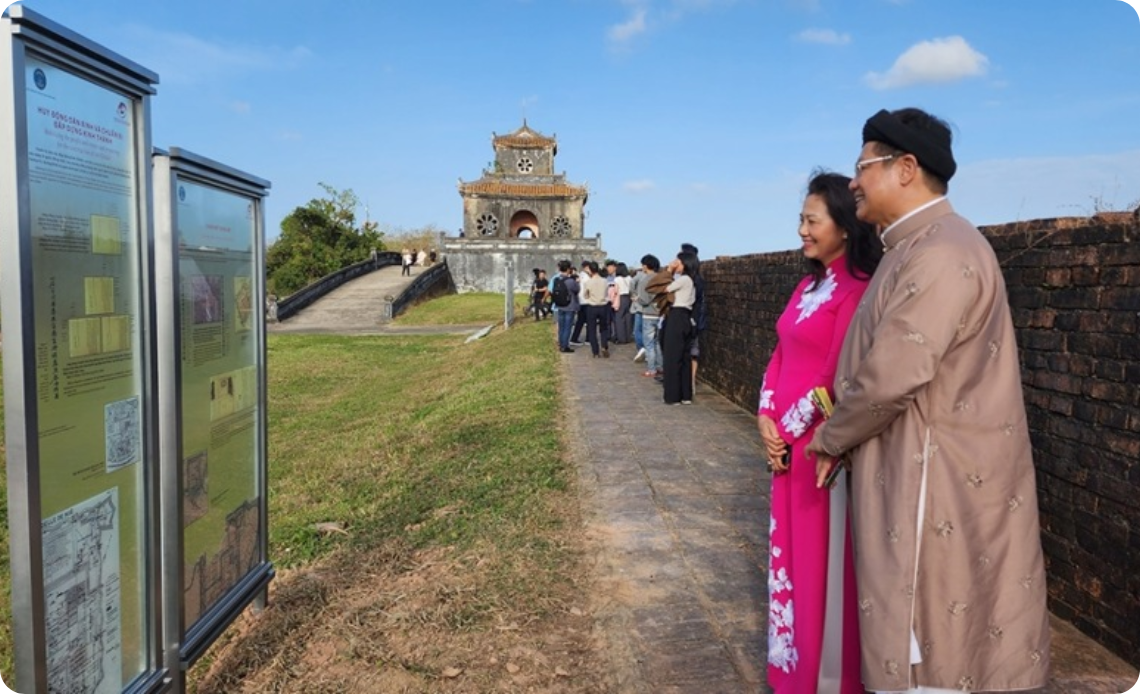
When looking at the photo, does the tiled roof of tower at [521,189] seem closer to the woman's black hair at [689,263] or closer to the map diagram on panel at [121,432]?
the woman's black hair at [689,263]

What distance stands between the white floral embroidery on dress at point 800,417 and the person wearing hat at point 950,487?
19.3 inches

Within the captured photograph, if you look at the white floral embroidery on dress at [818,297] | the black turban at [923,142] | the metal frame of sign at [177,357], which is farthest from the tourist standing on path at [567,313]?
the black turban at [923,142]

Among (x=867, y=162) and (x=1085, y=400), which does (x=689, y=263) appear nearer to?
(x=1085, y=400)

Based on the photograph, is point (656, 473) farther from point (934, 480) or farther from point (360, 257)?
point (360, 257)

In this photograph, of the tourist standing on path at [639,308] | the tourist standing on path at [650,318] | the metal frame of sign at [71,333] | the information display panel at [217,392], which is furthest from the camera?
the tourist standing on path at [639,308]

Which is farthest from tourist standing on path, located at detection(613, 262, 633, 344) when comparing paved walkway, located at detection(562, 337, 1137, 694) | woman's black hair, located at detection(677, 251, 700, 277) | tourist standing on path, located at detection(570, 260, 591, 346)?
paved walkway, located at detection(562, 337, 1137, 694)

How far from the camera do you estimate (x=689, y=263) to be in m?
8.20

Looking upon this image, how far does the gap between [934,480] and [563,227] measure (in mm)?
37843

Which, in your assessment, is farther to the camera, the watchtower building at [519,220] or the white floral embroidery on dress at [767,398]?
the watchtower building at [519,220]

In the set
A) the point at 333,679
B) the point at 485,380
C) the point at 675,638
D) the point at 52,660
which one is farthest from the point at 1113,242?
the point at 485,380

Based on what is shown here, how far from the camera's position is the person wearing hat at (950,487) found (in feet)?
6.14

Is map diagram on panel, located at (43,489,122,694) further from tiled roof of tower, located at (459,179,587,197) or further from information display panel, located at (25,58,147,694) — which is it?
tiled roof of tower, located at (459,179,587,197)

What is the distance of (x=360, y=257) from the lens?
1473 inches

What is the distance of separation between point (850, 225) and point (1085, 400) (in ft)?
4.00
